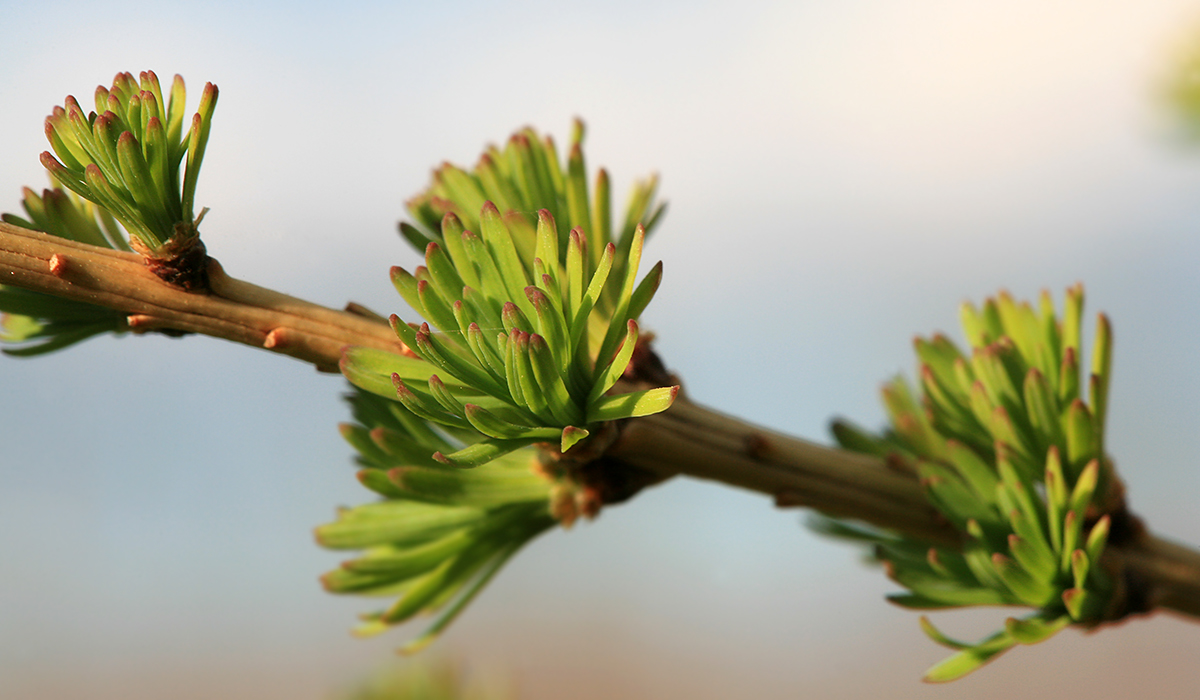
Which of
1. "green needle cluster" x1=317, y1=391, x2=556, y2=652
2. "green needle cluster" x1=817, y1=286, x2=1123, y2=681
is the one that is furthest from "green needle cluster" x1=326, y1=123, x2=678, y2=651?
"green needle cluster" x1=817, y1=286, x2=1123, y2=681

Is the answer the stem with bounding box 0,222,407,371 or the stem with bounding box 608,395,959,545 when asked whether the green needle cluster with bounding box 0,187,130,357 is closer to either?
the stem with bounding box 0,222,407,371

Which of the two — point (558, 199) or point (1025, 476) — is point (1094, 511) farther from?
point (558, 199)

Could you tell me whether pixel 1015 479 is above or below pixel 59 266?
below

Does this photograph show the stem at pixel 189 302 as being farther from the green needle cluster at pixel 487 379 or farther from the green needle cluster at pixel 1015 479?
the green needle cluster at pixel 1015 479

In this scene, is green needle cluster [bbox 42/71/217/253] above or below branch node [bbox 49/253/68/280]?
above

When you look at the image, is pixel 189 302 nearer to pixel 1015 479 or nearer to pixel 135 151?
pixel 135 151

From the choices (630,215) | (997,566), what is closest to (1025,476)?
(997,566)

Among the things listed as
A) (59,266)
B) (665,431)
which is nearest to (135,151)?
(59,266)
